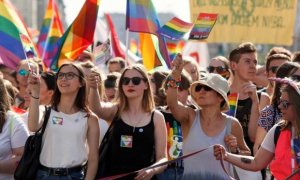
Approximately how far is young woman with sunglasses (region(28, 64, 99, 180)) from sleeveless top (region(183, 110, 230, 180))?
67 centimetres

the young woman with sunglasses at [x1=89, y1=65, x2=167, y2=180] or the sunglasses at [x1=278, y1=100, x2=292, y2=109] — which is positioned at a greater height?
the sunglasses at [x1=278, y1=100, x2=292, y2=109]

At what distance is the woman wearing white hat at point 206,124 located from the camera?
232 inches

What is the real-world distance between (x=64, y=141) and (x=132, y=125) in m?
0.51

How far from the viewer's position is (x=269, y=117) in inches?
247

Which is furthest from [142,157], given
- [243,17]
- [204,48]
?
[204,48]

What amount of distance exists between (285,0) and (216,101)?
5496 millimetres

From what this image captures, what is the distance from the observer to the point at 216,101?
605cm

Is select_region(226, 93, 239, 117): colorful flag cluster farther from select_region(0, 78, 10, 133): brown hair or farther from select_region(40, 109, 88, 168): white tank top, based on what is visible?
select_region(0, 78, 10, 133): brown hair

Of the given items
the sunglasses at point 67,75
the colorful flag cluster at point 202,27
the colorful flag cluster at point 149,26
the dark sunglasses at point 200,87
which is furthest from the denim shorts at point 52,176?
the colorful flag cluster at point 202,27

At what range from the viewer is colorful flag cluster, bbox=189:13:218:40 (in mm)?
8016

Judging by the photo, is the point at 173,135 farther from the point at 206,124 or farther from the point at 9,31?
the point at 9,31

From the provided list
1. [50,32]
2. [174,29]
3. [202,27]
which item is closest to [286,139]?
[202,27]


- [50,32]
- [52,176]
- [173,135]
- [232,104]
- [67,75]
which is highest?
[50,32]

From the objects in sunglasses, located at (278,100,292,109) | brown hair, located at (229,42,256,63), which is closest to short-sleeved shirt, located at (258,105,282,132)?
sunglasses, located at (278,100,292,109)
